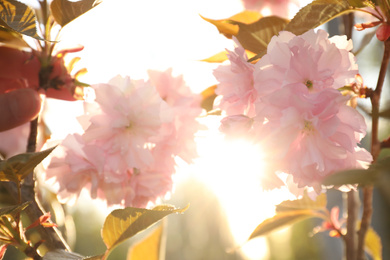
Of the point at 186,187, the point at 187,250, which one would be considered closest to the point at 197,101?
the point at 186,187

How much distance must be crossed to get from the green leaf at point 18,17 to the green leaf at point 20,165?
0.12m

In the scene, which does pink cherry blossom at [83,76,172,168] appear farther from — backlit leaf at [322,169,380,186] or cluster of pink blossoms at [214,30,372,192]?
backlit leaf at [322,169,380,186]

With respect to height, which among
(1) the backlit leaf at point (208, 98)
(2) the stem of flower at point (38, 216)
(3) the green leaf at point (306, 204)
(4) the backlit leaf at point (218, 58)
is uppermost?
(4) the backlit leaf at point (218, 58)

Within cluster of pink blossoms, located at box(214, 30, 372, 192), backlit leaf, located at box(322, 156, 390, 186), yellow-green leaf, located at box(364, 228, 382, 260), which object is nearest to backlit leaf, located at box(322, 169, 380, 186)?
backlit leaf, located at box(322, 156, 390, 186)

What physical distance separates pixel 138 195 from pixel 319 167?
0.28 m

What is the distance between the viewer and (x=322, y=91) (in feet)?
1.32

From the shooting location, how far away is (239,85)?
47 cm

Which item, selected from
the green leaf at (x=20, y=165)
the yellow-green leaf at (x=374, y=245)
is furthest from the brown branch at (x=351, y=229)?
the green leaf at (x=20, y=165)

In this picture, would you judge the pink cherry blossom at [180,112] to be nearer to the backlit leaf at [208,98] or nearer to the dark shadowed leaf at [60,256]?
the backlit leaf at [208,98]

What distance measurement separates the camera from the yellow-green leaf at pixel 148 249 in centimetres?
63

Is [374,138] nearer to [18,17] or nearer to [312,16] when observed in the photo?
[312,16]

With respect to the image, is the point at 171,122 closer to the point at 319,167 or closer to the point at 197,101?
the point at 197,101

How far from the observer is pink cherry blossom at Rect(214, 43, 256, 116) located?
47 centimetres

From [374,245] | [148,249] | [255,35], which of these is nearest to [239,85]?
[255,35]
